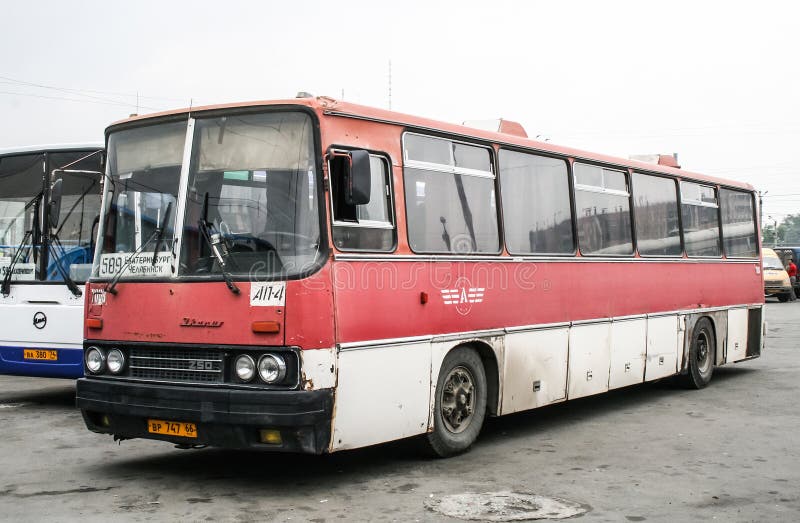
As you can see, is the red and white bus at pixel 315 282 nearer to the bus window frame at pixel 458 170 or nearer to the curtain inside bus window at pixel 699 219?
the bus window frame at pixel 458 170

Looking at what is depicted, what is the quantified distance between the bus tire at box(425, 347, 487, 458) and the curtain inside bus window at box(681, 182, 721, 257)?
19.7ft

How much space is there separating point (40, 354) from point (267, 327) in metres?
6.14

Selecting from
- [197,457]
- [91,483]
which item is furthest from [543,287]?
[91,483]

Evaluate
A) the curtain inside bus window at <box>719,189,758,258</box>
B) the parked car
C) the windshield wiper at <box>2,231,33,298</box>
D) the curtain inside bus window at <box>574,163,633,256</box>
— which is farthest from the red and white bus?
the parked car

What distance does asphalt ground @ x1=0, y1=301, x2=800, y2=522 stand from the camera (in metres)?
7.25

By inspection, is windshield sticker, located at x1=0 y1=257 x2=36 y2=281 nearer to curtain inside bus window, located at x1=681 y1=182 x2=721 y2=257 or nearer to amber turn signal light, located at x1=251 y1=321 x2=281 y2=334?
amber turn signal light, located at x1=251 y1=321 x2=281 y2=334

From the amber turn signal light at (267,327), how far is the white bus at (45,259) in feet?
17.9

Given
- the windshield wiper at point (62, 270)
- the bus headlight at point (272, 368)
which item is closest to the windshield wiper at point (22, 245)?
the windshield wiper at point (62, 270)

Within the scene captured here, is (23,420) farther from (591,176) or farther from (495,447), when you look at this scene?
(591,176)

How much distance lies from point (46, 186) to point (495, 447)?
649 centimetres

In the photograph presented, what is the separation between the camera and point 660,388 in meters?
14.9

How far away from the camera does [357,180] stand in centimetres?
773

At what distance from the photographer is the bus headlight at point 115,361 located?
26.9 ft

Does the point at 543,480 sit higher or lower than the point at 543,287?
lower
